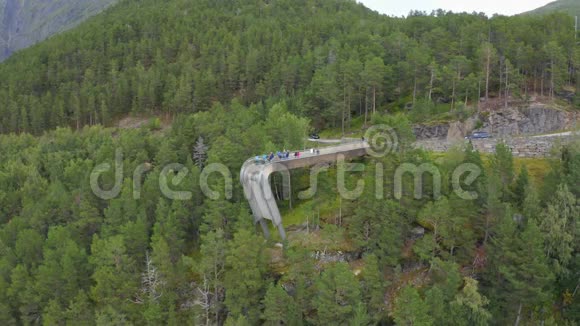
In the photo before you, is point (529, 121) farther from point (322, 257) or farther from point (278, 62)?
point (278, 62)

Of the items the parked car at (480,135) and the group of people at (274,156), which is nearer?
the group of people at (274,156)

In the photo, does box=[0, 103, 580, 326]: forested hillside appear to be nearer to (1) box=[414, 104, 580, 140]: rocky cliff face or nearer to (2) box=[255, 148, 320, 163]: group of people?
(2) box=[255, 148, 320, 163]: group of people

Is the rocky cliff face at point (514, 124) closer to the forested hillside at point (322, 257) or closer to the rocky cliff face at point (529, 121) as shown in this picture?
the rocky cliff face at point (529, 121)

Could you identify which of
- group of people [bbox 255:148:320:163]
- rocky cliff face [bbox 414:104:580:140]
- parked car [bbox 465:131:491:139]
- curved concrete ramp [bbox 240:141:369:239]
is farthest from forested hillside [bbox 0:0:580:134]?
curved concrete ramp [bbox 240:141:369:239]

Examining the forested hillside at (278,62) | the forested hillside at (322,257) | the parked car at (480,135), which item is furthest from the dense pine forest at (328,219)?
the parked car at (480,135)

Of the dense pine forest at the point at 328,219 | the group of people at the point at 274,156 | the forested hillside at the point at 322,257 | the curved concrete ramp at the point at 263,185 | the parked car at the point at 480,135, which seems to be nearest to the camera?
the forested hillside at the point at 322,257

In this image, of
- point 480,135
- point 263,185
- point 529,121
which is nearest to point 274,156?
point 263,185
